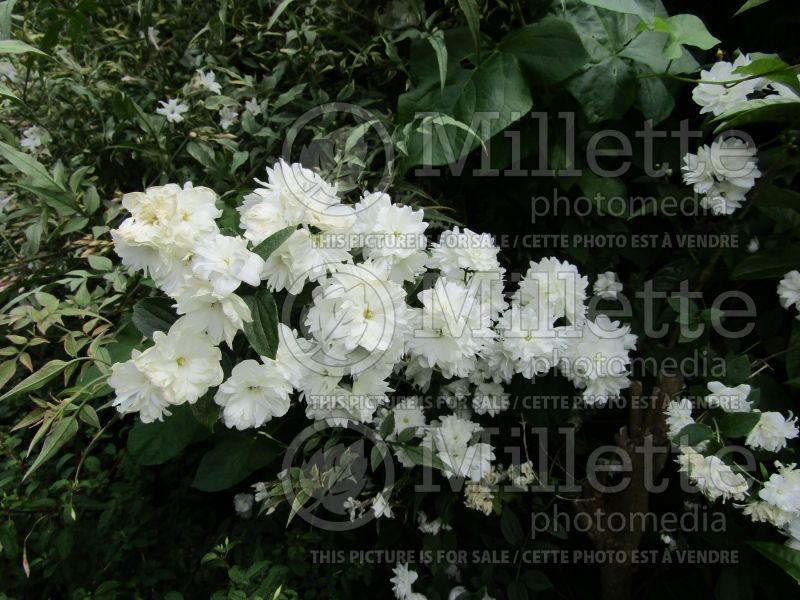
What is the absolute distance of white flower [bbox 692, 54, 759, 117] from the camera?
96 centimetres

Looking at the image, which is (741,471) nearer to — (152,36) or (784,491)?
(784,491)

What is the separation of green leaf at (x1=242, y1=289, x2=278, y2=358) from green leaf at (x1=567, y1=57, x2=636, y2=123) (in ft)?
→ 2.40

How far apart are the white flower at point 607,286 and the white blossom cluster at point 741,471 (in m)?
0.24

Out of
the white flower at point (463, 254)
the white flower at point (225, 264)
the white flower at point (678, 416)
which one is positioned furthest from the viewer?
the white flower at point (678, 416)

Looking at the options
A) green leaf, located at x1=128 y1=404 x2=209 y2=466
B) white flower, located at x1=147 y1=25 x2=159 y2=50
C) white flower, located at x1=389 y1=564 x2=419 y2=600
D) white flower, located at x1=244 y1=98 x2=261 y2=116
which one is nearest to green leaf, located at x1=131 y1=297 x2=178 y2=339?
green leaf, located at x1=128 y1=404 x2=209 y2=466

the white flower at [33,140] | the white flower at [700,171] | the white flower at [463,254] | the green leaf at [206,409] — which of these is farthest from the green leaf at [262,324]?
the white flower at [33,140]

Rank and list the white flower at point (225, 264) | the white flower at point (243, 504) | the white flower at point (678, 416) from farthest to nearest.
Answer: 1. the white flower at point (243, 504)
2. the white flower at point (678, 416)
3. the white flower at point (225, 264)

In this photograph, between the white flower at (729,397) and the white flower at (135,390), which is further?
the white flower at (729,397)

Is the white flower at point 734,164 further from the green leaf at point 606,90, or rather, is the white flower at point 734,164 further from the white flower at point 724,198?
the green leaf at point 606,90

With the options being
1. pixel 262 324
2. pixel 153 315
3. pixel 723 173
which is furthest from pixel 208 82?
pixel 723 173

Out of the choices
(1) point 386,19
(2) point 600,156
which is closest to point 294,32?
(1) point 386,19

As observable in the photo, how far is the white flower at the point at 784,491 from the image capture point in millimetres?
926

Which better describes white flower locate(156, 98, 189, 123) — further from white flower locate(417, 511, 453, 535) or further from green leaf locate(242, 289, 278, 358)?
white flower locate(417, 511, 453, 535)

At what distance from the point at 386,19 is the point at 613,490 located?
1167 millimetres
